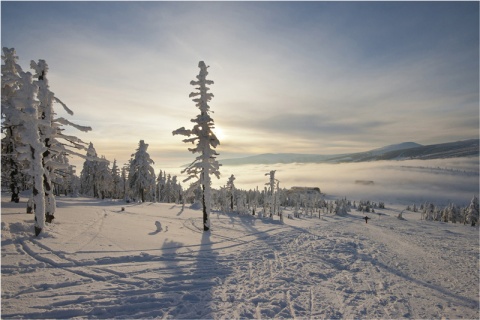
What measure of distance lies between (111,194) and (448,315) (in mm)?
88179

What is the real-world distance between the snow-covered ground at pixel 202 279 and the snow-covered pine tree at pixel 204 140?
5378mm

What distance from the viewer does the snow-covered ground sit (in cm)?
788

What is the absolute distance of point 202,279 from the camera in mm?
10477

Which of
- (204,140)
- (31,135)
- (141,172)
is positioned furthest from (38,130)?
(141,172)

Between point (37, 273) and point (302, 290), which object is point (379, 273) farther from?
point (37, 273)

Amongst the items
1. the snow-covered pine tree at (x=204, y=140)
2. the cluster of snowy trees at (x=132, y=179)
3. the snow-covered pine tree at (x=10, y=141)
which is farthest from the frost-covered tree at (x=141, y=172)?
the snow-covered pine tree at (x=204, y=140)

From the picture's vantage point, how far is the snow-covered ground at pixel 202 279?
7.88 meters

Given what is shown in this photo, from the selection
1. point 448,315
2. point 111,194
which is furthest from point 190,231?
point 111,194

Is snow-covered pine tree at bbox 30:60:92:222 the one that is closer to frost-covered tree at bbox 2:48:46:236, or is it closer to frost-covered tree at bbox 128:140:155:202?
frost-covered tree at bbox 2:48:46:236

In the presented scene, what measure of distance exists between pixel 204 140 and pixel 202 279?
494 inches

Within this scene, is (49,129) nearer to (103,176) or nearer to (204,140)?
(204,140)

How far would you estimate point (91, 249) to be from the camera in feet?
39.9

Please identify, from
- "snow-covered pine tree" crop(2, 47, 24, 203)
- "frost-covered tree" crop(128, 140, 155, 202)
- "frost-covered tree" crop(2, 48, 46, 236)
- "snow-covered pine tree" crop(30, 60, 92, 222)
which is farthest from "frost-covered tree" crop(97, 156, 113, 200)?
"frost-covered tree" crop(2, 48, 46, 236)

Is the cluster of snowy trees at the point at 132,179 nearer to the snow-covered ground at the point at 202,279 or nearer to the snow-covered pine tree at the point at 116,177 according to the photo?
the snow-covered pine tree at the point at 116,177
